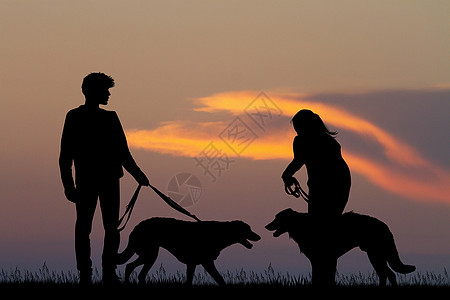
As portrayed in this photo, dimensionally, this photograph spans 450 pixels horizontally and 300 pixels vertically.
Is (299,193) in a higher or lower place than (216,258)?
higher

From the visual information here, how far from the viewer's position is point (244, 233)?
450 inches

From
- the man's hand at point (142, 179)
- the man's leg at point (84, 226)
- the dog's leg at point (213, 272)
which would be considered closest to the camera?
the man's leg at point (84, 226)

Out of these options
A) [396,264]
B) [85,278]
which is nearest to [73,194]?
[85,278]

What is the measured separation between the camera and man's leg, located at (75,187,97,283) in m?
8.43

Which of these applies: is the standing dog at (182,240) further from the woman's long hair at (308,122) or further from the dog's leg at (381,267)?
the woman's long hair at (308,122)

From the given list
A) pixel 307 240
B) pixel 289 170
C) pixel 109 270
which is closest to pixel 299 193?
pixel 289 170

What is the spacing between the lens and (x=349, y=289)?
9.22 metres

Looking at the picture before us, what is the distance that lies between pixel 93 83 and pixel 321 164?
10.4 ft

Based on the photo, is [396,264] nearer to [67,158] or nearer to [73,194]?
[73,194]

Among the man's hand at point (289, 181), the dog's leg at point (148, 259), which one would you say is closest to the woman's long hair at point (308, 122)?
the man's hand at point (289, 181)

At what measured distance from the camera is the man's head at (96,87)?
8.58 metres

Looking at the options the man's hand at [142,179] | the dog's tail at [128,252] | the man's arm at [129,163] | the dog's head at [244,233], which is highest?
the man's arm at [129,163]

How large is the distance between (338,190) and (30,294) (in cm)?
417

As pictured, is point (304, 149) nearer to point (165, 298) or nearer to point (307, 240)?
point (307, 240)
